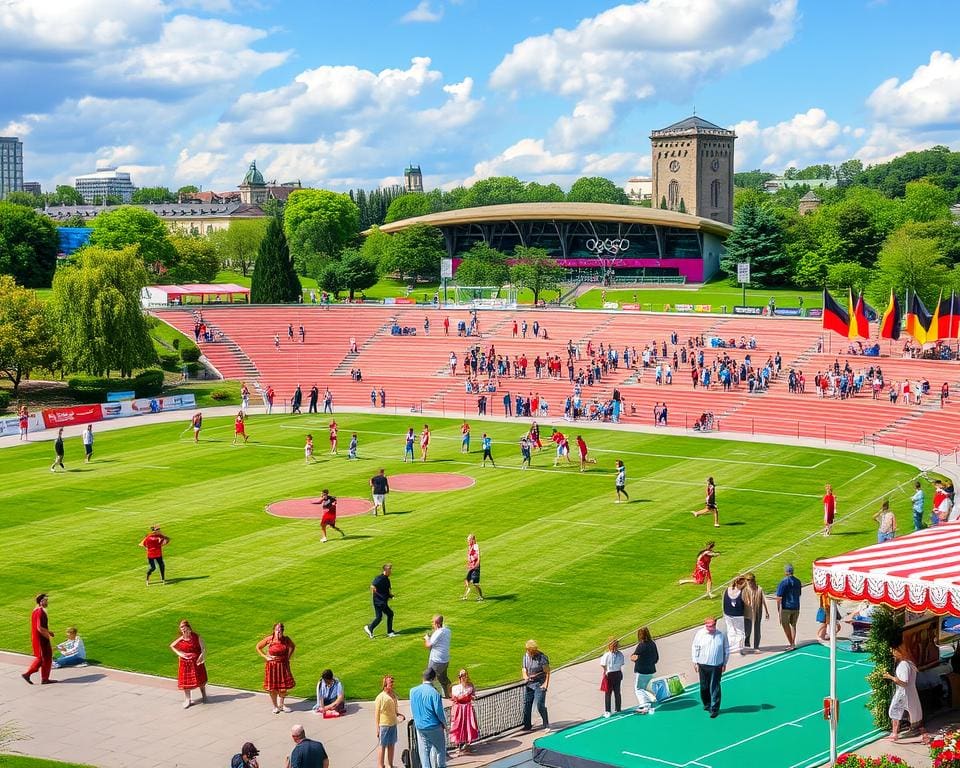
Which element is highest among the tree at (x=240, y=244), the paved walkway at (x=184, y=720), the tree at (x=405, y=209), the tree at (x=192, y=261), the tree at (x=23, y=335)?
the tree at (x=405, y=209)

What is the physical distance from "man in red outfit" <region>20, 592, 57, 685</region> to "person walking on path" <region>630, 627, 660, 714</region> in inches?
420

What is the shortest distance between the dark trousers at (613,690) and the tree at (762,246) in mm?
89470

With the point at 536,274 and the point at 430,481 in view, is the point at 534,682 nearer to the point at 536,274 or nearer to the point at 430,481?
the point at 430,481

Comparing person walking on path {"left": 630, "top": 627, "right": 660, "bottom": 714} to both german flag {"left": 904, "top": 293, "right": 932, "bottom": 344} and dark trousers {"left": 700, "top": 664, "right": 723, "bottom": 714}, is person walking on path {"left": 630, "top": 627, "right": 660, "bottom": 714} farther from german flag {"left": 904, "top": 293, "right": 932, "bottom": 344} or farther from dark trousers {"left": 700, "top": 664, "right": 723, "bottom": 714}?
german flag {"left": 904, "top": 293, "right": 932, "bottom": 344}

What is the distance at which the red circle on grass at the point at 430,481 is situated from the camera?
40469 mm

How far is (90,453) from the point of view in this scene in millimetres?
Result: 46562

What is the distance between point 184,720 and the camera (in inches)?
798

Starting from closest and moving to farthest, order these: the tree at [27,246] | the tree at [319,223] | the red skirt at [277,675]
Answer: the red skirt at [277,675], the tree at [27,246], the tree at [319,223]

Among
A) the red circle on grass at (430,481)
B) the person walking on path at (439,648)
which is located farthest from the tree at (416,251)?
the person walking on path at (439,648)

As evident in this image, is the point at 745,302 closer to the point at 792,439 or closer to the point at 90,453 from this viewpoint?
the point at 792,439

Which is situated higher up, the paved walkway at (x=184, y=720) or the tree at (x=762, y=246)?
the tree at (x=762, y=246)

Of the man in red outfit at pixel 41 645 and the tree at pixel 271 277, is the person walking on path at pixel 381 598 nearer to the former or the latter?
the man in red outfit at pixel 41 645

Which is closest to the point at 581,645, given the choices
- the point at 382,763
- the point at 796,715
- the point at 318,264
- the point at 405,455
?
the point at 796,715

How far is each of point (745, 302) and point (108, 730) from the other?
272 ft
